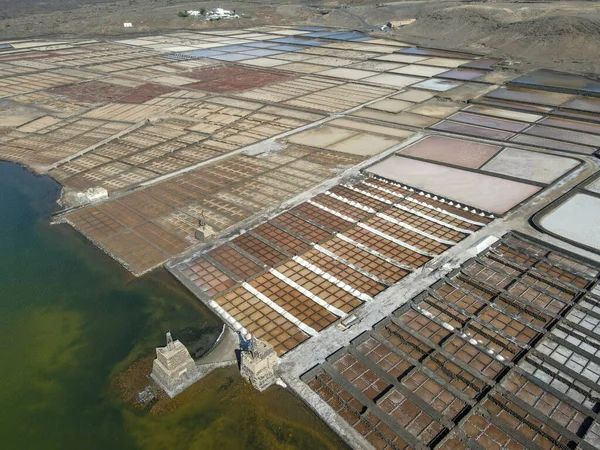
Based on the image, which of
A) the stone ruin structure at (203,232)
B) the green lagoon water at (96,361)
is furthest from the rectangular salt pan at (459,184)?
the green lagoon water at (96,361)

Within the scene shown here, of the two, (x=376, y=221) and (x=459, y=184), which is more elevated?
(x=459, y=184)

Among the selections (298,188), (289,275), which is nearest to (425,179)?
(298,188)

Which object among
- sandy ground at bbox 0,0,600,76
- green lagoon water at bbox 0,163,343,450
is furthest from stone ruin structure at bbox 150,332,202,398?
sandy ground at bbox 0,0,600,76

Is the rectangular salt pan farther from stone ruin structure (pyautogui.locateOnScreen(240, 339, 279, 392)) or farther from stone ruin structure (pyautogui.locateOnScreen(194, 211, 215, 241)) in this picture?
stone ruin structure (pyautogui.locateOnScreen(240, 339, 279, 392))

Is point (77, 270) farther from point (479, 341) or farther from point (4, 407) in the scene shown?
point (479, 341)

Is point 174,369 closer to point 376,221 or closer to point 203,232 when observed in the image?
point 203,232

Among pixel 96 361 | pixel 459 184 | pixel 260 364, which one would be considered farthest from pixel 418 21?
pixel 96 361
